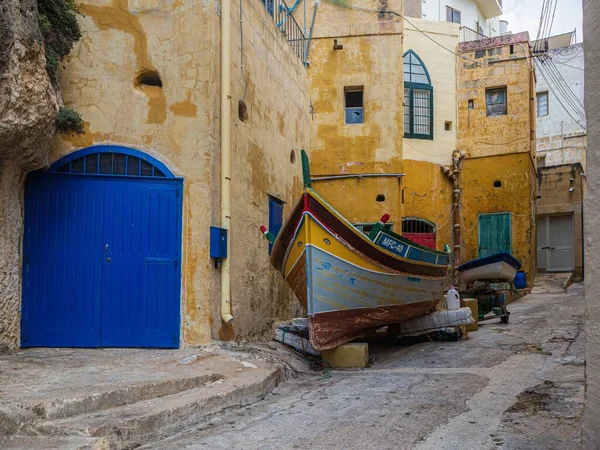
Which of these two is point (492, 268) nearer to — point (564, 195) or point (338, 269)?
point (338, 269)

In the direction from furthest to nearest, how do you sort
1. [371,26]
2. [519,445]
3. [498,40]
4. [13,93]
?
[498,40] → [371,26] → [13,93] → [519,445]

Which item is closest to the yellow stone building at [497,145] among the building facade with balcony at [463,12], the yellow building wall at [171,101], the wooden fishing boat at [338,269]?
the building facade with balcony at [463,12]

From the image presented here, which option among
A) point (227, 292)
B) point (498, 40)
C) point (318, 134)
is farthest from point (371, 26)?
point (227, 292)

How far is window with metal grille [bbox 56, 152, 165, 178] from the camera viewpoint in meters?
7.45

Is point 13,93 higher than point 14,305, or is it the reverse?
point 13,93

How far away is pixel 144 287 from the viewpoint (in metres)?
7.38

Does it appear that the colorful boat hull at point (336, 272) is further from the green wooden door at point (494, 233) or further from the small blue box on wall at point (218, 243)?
the green wooden door at point (494, 233)

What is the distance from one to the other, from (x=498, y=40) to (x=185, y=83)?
15136 mm

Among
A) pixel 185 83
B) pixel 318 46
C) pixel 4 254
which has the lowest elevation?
pixel 4 254

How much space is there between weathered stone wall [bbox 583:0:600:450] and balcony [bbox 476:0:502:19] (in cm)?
2780

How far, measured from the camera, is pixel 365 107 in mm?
15867

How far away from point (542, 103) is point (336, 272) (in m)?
24.1

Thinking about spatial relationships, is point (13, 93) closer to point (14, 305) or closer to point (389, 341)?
point (14, 305)

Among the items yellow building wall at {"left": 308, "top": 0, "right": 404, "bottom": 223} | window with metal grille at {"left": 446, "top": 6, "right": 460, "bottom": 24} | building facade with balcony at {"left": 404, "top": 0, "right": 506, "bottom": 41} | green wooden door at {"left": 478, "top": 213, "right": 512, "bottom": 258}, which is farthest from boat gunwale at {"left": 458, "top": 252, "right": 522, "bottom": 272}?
window with metal grille at {"left": 446, "top": 6, "right": 460, "bottom": 24}
